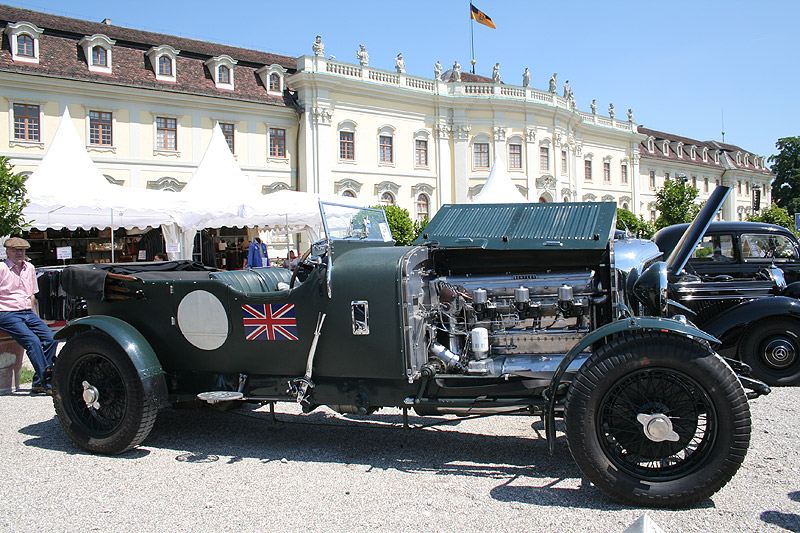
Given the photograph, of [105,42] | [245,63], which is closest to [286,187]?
[245,63]

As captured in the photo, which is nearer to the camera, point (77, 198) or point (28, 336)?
point (28, 336)

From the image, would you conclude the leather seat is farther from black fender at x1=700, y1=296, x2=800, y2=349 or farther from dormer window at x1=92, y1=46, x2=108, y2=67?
dormer window at x1=92, y1=46, x2=108, y2=67

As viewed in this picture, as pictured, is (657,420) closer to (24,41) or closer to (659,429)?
(659,429)

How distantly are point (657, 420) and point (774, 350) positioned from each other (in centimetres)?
420

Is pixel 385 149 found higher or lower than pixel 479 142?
lower

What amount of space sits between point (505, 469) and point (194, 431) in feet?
9.09

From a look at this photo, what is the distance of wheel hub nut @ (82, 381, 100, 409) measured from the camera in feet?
15.2

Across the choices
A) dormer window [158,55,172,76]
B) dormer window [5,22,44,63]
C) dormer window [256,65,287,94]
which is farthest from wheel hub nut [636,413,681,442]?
dormer window [256,65,287,94]

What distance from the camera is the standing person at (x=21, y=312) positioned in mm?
6523

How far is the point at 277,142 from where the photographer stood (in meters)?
31.5

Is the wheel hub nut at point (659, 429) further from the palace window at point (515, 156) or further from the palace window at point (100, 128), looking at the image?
the palace window at point (515, 156)

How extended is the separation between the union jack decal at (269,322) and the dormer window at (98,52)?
26107mm

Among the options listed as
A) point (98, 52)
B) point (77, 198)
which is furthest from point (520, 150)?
point (77, 198)

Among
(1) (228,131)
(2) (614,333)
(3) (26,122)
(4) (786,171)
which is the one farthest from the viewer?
(4) (786,171)
